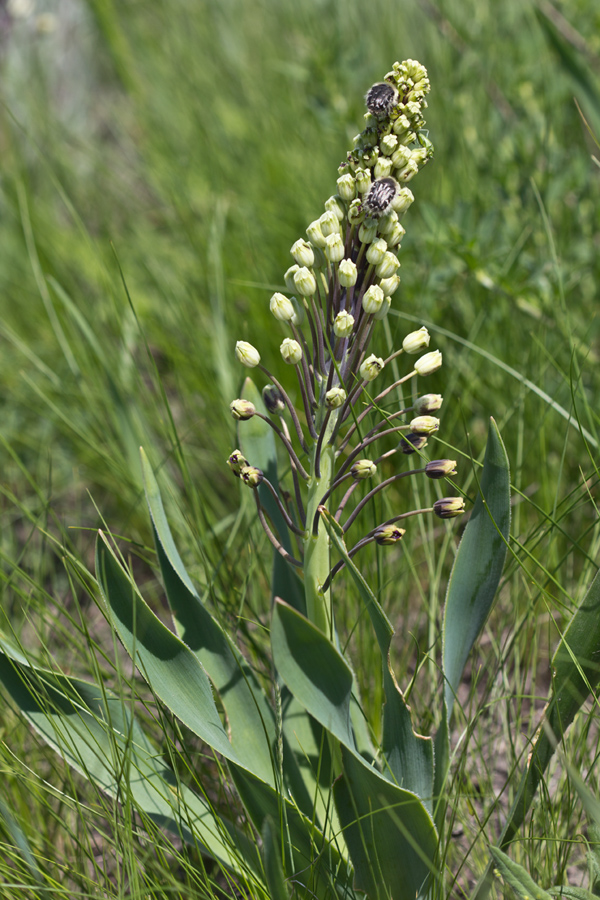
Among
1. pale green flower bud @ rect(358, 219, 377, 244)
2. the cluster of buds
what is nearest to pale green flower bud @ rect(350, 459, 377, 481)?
the cluster of buds

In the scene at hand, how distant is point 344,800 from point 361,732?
12 centimetres

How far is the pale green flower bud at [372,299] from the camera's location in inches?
38.3

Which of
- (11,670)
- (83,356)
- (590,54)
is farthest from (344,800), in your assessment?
(590,54)

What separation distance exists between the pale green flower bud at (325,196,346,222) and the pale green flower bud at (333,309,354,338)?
17cm

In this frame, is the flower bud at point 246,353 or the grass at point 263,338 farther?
the grass at point 263,338

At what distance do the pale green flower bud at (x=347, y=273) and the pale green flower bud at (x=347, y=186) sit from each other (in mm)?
98

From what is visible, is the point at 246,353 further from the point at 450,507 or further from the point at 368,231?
the point at 450,507

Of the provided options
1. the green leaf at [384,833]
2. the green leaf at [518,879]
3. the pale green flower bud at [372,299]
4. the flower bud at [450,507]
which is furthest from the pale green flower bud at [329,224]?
the green leaf at [518,879]

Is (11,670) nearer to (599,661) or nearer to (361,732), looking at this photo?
(361,732)

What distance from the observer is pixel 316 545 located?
40.9 inches

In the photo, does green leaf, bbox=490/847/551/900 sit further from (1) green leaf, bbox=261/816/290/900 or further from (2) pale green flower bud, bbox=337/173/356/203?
(2) pale green flower bud, bbox=337/173/356/203

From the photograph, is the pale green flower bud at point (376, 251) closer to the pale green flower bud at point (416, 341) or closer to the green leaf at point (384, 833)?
the pale green flower bud at point (416, 341)

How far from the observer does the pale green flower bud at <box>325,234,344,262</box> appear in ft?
3.24

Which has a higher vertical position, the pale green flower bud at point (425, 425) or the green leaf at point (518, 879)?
the pale green flower bud at point (425, 425)
